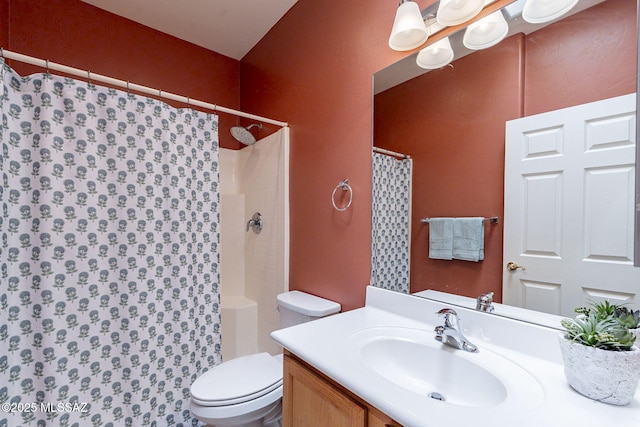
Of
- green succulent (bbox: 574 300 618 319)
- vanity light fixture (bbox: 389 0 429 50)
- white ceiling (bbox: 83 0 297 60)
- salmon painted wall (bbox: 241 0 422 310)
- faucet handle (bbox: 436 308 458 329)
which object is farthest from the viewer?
white ceiling (bbox: 83 0 297 60)

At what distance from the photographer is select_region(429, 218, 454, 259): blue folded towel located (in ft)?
3.57

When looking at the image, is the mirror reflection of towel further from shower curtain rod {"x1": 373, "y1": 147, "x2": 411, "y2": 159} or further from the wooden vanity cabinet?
the wooden vanity cabinet

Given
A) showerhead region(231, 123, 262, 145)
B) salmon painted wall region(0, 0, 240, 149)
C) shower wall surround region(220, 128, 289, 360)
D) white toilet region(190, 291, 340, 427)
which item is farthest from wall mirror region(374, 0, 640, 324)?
salmon painted wall region(0, 0, 240, 149)

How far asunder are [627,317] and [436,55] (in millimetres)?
1011

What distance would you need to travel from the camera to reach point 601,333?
0.62 meters

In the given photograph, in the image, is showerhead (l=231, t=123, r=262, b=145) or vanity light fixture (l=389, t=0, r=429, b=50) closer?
vanity light fixture (l=389, t=0, r=429, b=50)

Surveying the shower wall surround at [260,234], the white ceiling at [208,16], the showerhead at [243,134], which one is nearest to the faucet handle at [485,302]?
the shower wall surround at [260,234]

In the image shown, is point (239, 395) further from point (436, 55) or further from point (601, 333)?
point (436, 55)

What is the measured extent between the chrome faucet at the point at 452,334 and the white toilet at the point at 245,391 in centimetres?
62

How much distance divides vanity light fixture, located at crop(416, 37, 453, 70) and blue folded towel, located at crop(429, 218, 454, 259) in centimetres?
61

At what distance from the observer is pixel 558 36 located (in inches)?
33.0

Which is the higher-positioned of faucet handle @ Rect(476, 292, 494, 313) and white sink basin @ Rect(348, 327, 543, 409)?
faucet handle @ Rect(476, 292, 494, 313)

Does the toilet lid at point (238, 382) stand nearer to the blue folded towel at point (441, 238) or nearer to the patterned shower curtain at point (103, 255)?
the patterned shower curtain at point (103, 255)

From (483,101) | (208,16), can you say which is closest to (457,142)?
(483,101)
